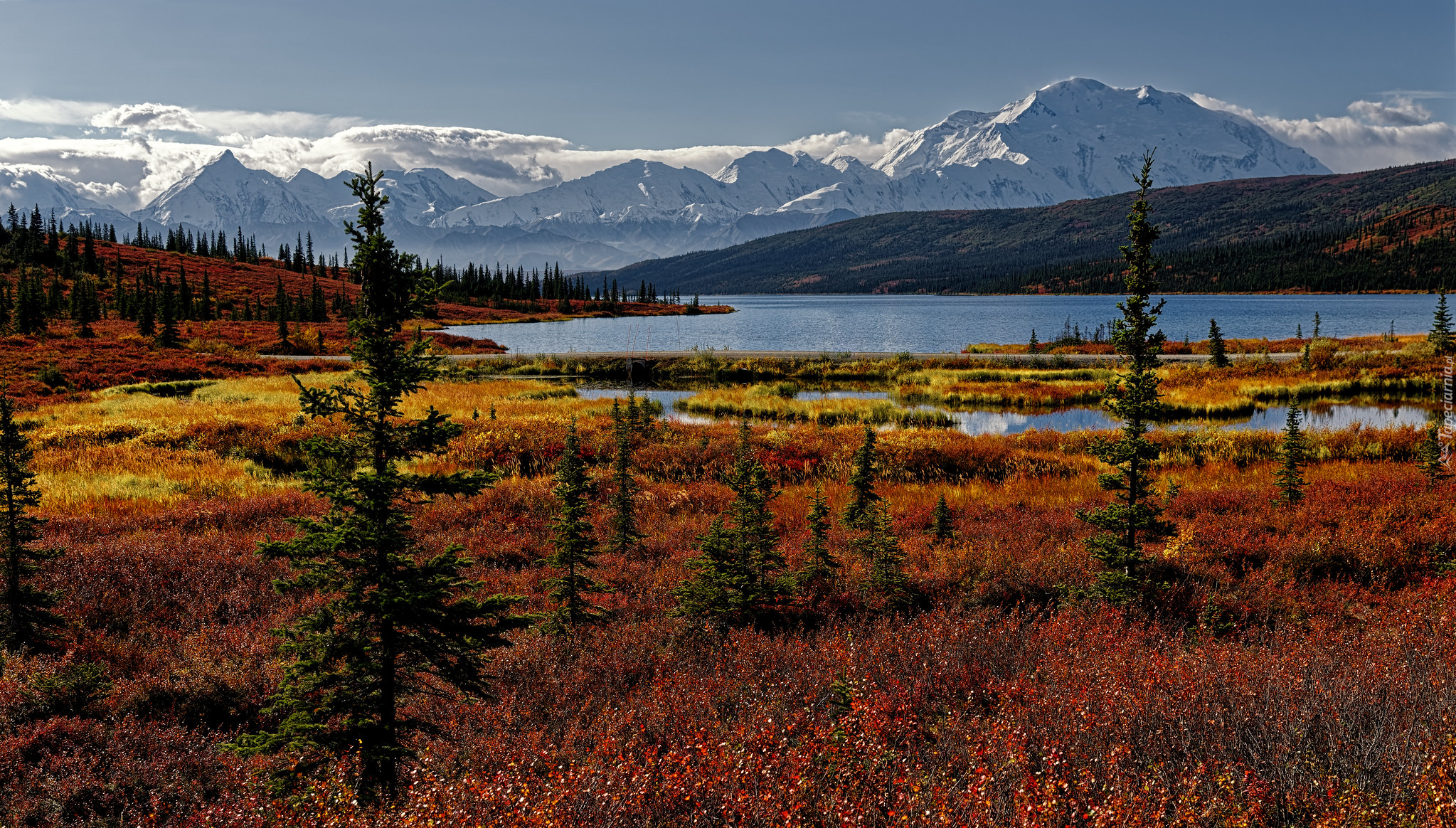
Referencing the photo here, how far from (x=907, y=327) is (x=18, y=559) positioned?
110m

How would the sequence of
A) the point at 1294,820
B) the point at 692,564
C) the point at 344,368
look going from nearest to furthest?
the point at 1294,820, the point at 692,564, the point at 344,368

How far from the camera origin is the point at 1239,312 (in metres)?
129

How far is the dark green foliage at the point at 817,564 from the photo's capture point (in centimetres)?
1050

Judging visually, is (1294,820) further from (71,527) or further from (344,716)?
(71,527)

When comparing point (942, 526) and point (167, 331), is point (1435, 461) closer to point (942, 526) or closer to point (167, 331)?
point (942, 526)

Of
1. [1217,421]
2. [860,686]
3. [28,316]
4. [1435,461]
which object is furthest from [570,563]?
[28,316]

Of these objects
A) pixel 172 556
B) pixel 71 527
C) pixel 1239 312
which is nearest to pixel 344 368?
pixel 71 527

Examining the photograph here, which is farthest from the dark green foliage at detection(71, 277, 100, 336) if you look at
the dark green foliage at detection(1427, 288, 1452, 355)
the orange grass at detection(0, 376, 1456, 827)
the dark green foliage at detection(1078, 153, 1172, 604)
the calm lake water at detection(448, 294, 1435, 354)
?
the dark green foliage at detection(1427, 288, 1452, 355)

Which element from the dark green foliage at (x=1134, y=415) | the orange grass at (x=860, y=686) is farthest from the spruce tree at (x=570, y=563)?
the dark green foliage at (x=1134, y=415)

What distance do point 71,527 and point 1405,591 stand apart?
21390mm

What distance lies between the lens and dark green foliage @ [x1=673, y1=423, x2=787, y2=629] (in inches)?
360

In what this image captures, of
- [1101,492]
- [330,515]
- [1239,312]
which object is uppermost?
[1239,312]

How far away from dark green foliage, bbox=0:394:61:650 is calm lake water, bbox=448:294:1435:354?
195 ft

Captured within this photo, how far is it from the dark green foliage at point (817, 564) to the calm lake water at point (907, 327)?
55677 mm
